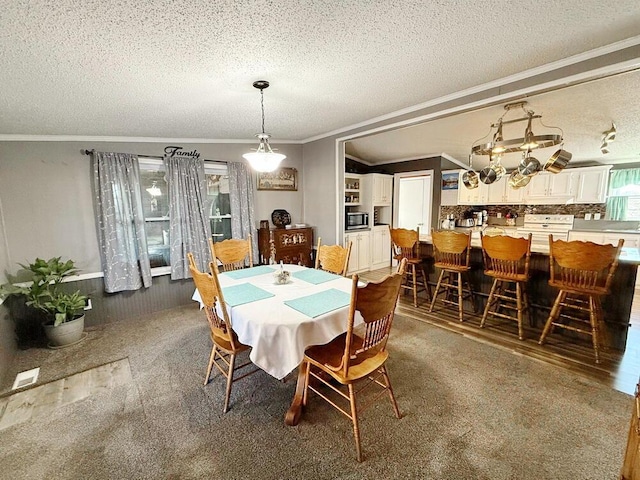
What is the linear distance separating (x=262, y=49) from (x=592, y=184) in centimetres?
611

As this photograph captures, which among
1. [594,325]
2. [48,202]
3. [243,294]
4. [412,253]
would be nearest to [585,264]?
[594,325]

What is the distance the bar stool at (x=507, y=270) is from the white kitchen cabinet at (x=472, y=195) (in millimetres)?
2756

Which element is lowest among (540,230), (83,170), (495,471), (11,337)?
(495,471)

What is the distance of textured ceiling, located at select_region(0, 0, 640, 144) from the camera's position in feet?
4.37

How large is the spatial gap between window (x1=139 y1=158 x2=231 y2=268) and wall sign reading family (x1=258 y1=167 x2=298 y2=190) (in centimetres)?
53

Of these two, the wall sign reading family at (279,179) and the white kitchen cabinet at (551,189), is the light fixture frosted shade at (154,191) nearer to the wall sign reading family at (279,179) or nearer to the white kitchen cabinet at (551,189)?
the wall sign reading family at (279,179)

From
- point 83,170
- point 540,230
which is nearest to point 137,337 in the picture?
point 83,170

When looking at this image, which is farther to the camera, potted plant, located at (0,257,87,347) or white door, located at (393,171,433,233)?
white door, located at (393,171,433,233)

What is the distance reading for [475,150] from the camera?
3.11 meters

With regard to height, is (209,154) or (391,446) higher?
(209,154)

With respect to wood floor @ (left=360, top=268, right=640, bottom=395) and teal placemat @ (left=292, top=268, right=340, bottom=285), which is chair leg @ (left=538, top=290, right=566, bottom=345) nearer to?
wood floor @ (left=360, top=268, right=640, bottom=395)

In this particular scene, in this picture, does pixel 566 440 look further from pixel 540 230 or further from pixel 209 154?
pixel 540 230

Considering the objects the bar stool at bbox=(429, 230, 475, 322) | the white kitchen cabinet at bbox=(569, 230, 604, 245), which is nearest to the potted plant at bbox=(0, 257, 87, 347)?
the bar stool at bbox=(429, 230, 475, 322)

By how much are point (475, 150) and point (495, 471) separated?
2.87 metres
